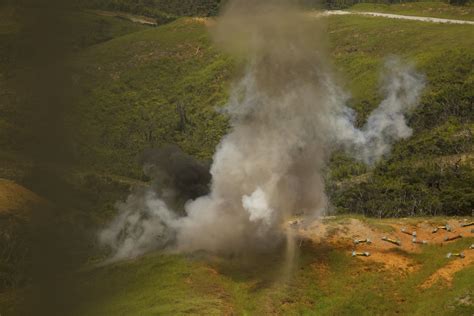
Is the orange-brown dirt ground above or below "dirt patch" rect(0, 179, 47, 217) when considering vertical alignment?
above

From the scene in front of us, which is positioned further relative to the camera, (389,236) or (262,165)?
(262,165)

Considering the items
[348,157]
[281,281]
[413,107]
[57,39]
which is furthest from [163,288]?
[413,107]

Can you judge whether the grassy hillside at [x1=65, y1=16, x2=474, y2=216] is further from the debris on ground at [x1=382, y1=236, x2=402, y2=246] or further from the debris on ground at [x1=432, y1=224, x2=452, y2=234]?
the debris on ground at [x1=382, y1=236, x2=402, y2=246]

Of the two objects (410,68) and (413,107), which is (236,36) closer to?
(413,107)

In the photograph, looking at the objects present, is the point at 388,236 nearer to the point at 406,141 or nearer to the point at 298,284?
the point at 298,284

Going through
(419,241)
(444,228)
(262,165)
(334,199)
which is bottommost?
(334,199)

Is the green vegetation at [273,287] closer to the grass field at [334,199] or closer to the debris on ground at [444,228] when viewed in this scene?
the grass field at [334,199]

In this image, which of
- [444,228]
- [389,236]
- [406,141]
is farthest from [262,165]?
[406,141]

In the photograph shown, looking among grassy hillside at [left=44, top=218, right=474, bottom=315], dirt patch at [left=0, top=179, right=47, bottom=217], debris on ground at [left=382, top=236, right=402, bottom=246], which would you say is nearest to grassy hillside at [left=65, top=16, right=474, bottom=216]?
dirt patch at [left=0, top=179, right=47, bottom=217]
